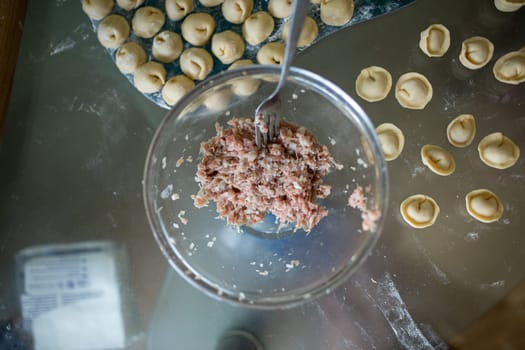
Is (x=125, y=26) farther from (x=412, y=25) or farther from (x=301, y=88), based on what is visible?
(x=412, y=25)

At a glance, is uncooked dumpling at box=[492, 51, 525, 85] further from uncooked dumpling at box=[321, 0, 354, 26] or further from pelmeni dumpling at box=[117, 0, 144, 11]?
pelmeni dumpling at box=[117, 0, 144, 11]

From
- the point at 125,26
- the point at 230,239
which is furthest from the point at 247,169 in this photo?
the point at 125,26

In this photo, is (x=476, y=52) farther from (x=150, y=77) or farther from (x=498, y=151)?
(x=150, y=77)

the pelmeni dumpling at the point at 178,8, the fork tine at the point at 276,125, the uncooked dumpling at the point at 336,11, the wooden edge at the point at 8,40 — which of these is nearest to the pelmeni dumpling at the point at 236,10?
the pelmeni dumpling at the point at 178,8

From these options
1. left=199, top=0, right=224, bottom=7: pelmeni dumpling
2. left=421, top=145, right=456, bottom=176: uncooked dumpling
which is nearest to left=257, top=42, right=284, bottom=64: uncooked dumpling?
left=199, top=0, right=224, bottom=7: pelmeni dumpling

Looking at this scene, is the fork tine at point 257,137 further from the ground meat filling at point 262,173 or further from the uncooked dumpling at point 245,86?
the uncooked dumpling at point 245,86

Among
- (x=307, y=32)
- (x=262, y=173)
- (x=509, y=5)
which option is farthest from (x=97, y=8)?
(x=509, y=5)
